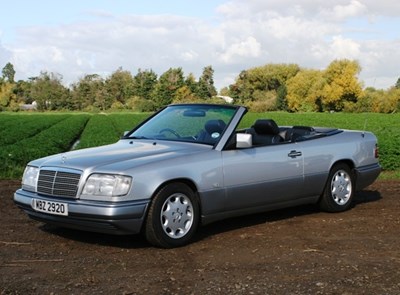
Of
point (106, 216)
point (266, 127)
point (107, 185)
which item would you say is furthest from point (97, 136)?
point (106, 216)

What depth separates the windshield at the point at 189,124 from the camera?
6.47 meters

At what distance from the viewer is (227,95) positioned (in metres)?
116

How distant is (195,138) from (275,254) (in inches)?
68.7

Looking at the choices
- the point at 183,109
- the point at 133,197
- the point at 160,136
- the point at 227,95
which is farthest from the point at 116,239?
the point at 227,95

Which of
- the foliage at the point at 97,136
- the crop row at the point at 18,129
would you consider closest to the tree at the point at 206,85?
the crop row at the point at 18,129

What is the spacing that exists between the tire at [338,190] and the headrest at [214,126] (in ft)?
6.29

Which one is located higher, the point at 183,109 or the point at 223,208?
the point at 183,109

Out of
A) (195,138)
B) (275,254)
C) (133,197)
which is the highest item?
(195,138)

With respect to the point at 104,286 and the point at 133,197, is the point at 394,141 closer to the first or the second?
the point at 133,197

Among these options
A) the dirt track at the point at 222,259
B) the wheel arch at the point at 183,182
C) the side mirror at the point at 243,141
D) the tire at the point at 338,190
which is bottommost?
the dirt track at the point at 222,259

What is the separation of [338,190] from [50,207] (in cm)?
394

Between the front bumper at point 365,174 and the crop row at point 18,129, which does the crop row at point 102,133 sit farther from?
the front bumper at point 365,174

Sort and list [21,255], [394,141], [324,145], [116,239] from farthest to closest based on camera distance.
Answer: [394,141], [324,145], [116,239], [21,255]

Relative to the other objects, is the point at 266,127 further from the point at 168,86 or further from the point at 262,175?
the point at 168,86
